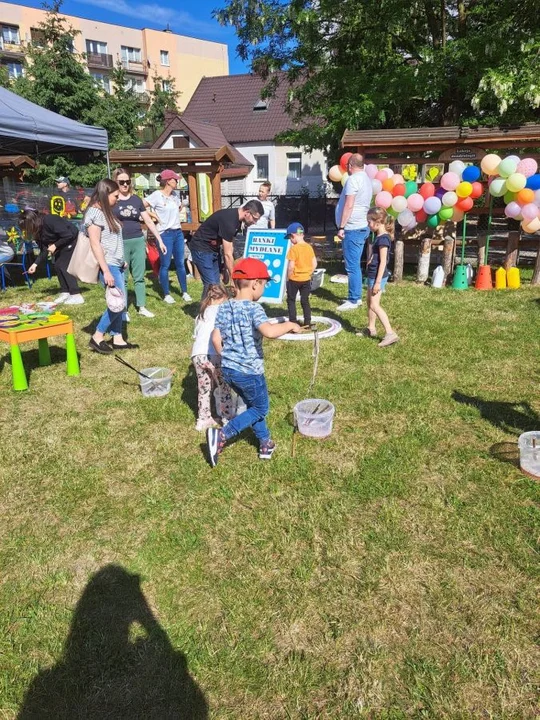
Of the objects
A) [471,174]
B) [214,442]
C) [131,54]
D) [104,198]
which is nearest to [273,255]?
[104,198]

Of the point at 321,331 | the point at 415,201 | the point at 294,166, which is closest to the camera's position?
the point at 321,331

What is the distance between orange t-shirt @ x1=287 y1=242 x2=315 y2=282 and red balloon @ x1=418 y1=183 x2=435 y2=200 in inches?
163

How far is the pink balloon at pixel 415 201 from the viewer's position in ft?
31.4

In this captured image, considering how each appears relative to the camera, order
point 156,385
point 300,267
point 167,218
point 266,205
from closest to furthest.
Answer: point 156,385, point 300,267, point 167,218, point 266,205

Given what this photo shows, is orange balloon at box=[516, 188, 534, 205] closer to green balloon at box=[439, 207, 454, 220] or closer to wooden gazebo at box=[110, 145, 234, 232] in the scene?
green balloon at box=[439, 207, 454, 220]

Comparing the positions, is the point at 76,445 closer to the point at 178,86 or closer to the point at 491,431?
the point at 491,431

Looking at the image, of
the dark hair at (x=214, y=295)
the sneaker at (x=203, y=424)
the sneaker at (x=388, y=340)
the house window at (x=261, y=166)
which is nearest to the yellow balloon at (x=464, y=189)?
the sneaker at (x=388, y=340)

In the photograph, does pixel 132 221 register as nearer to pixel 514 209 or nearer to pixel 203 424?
pixel 203 424

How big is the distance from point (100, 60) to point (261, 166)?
2903cm

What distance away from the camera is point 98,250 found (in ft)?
18.7

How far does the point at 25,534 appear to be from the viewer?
3252mm

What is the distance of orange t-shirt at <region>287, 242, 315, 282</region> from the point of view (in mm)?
6633

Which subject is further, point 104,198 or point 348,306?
point 348,306

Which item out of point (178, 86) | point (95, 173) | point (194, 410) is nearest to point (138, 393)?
point (194, 410)
